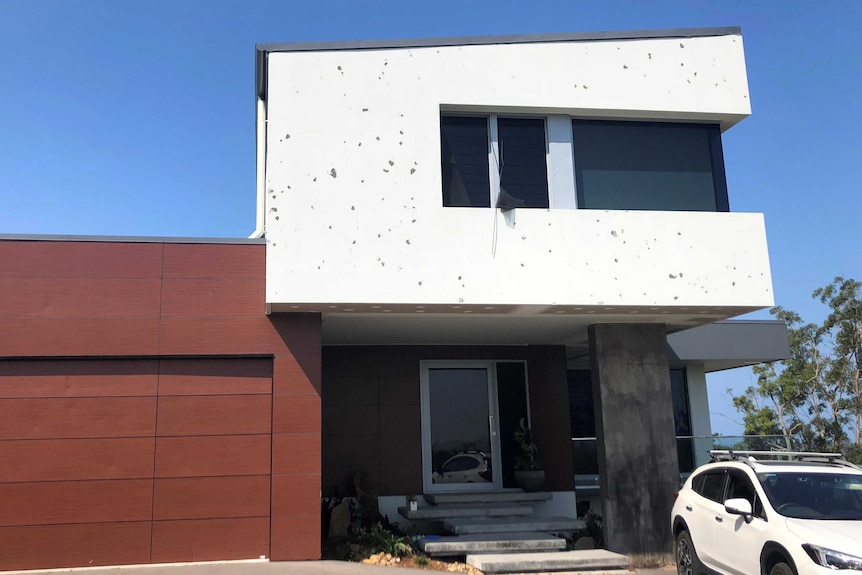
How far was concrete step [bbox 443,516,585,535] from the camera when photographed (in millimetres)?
11102

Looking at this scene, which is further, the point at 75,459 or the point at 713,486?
the point at 75,459

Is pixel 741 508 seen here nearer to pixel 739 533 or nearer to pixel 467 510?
pixel 739 533

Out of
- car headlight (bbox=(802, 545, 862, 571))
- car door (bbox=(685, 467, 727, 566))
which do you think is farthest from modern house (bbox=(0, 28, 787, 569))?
car headlight (bbox=(802, 545, 862, 571))

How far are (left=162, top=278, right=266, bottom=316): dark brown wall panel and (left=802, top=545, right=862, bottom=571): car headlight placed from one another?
6935mm

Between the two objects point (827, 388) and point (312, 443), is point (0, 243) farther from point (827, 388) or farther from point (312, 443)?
point (827, 388)

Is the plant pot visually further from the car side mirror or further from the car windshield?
the car side mirror

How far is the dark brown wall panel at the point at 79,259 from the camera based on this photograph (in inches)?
371

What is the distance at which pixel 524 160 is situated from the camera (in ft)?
34.4

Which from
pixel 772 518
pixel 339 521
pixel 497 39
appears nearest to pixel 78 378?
pixel 339 521

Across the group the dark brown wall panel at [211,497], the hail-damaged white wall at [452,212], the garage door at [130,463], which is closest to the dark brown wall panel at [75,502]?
the garage door at [130,463]

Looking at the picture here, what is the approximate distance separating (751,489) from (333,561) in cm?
522

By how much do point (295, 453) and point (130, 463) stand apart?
6.83 ft

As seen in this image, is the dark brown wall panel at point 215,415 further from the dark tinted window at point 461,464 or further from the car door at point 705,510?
the car door at point 705,510

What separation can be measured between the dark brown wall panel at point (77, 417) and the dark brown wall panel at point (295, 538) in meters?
2.08
